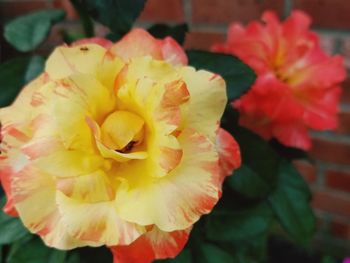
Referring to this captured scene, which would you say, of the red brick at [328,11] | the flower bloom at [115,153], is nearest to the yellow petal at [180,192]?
the flower bloom at [115,153]

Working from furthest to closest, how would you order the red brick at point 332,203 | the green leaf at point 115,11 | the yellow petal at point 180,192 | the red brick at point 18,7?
1. the red brick at point 18,7
2. the red brick at point 332,203
3. the green leaf at point 115,11
4. the yellow petal at point 180,192

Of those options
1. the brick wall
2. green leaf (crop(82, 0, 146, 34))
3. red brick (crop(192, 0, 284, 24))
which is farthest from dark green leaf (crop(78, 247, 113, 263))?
red brick (crop(192, 0, 284, 24))

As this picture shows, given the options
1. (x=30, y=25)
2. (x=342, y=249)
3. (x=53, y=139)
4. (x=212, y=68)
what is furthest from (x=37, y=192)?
(x=342, y=249)

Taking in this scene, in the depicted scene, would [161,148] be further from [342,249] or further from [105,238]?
[342,249]

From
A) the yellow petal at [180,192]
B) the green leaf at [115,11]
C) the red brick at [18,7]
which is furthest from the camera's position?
the red brick at [18,7]

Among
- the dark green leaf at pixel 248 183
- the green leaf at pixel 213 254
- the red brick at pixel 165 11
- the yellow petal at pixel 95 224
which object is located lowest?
the green leaf at pixel 213 254

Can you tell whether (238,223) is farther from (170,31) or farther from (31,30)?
(31,30)

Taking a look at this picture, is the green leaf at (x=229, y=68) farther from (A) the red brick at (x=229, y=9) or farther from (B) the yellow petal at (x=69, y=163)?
(A) the red brick at (x=229, y=9)

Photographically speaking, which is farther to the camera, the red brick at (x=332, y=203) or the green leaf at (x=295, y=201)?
the red brick at (x=332, y=203)
